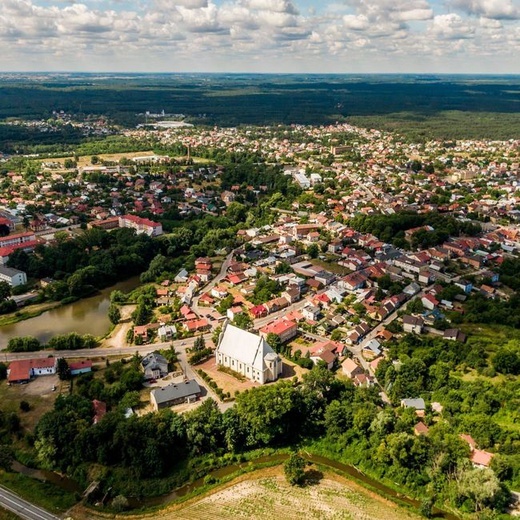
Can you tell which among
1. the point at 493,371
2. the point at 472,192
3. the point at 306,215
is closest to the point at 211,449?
the point at 493,371

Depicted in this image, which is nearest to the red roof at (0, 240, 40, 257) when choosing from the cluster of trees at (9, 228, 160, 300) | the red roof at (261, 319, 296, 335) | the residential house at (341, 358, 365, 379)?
the cluster of trees at (9, 228, 160, 300)

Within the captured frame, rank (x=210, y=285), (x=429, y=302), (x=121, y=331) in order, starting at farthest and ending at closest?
(x=210, y=285) < (x=429, y=302) < (x=121, y=331)

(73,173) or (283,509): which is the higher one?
(73,173)

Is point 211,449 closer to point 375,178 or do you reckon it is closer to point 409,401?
point 409,401

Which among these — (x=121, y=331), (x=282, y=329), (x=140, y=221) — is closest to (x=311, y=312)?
(x=282, y=329)

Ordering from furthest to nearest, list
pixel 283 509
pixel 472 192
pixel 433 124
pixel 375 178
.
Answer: pixel 433 124, pixel 375 178, pixel 472 192, pixel 283 509

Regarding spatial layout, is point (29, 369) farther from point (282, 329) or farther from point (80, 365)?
point (282, 329)

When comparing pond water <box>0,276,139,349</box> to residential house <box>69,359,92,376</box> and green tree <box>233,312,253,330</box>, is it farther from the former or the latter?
green tree <box>233,312,253,330</box>
